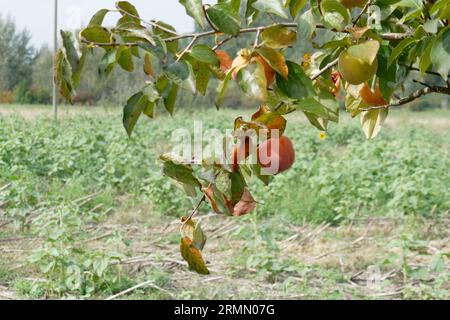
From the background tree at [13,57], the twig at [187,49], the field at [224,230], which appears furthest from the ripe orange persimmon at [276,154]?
the background tree at [13,57]

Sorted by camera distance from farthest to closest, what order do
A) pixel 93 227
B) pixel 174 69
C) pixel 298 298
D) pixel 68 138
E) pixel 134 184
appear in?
pixel 68 138 → pixel 134 184 → pixel 93 227 → pixel 298 298 → pixel 174 69

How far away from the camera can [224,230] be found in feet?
13.4

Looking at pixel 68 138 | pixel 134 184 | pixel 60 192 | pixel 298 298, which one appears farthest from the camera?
pixel 68 138

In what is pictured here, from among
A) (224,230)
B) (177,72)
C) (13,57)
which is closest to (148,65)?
(177,72)

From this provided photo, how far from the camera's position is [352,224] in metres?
4.26

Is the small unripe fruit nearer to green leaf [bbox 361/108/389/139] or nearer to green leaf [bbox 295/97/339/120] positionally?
green leaf [bbox 295/97/339/120]

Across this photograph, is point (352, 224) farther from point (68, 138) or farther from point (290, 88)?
point (290, 88)

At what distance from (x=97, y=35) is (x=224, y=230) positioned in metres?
3.42

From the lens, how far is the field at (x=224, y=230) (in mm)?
3016

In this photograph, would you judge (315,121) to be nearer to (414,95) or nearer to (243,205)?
(243,205)

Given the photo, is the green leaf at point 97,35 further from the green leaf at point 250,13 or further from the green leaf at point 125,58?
the green leaf at point 250,13

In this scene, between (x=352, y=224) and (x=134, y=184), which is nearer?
(x=352, y=224)
